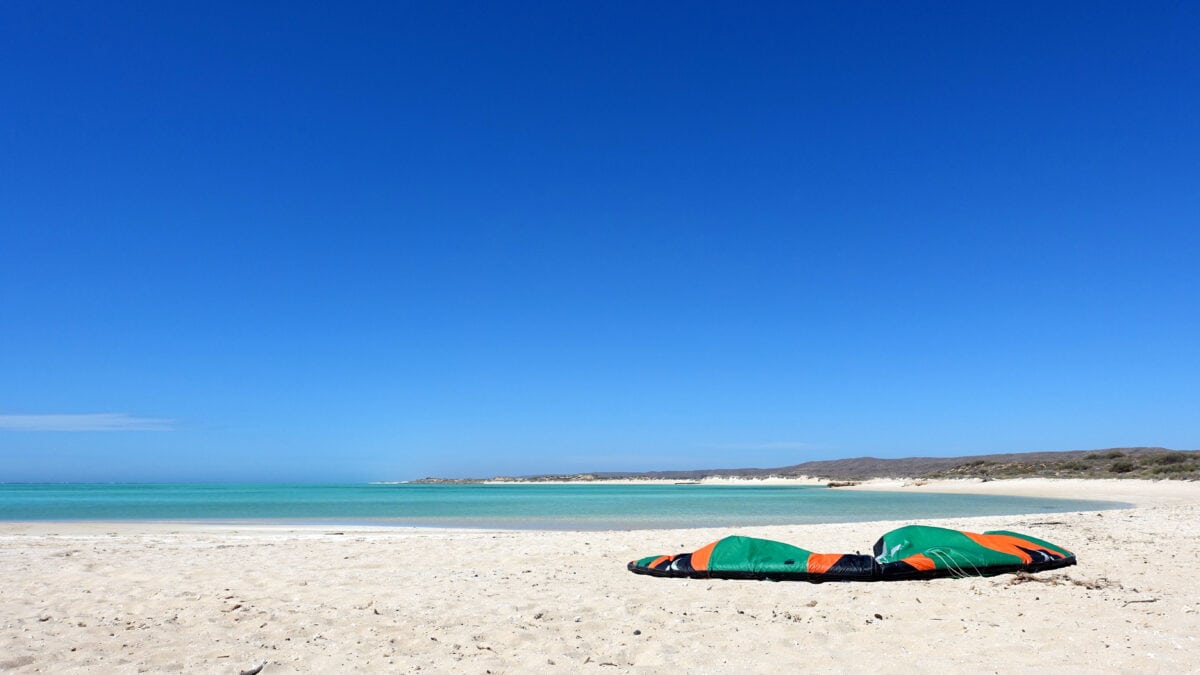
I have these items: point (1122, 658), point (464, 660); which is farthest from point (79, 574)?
point (1122, 658)

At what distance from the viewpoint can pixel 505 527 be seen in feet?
62.6

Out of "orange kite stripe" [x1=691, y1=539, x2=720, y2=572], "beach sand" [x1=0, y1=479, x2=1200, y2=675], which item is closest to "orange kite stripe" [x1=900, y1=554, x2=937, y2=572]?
"beach sand" [x1=0, y1=479, x2=1200, y2=675]

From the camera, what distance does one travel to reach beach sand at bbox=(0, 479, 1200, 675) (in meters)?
5.43

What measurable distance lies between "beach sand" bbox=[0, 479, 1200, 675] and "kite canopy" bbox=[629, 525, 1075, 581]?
220 millimetres

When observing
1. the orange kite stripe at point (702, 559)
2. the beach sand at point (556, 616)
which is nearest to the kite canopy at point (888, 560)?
the orange kite stripe at point (702, 559)

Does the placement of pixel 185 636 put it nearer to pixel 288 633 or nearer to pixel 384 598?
pixel 288 633

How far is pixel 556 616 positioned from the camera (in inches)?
271

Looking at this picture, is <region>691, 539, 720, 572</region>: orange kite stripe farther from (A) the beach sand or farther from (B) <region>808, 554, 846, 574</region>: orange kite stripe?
(B) <region>808, 554, 846, 574</region>: orange kite stripe

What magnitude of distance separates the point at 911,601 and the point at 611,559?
15.1 ft

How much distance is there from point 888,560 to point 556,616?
424 centimetres

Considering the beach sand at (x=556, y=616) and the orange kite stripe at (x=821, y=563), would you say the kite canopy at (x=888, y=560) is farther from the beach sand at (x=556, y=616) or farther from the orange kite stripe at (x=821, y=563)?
the beach sand at (x=556, y=616)

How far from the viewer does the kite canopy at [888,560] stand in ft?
27.1

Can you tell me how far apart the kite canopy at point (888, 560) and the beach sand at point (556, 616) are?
8.7 inches

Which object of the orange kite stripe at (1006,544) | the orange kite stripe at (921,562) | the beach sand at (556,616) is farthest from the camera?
the orange kite stripe at (1006,544)
